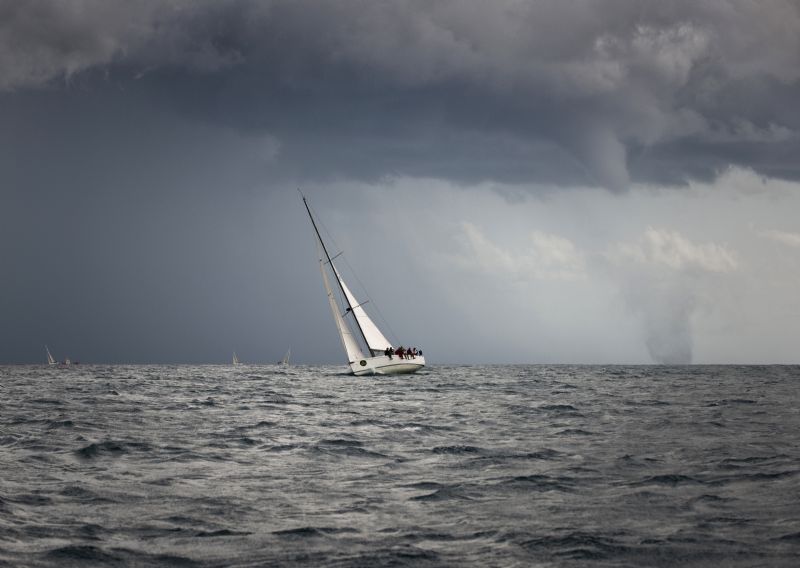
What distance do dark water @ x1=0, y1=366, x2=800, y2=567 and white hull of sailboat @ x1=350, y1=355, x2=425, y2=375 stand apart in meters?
42.6

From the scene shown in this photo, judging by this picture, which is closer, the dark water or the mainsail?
the dark water

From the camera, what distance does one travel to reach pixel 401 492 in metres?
14.5

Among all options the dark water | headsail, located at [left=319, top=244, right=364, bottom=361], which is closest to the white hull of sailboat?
headsail, located at [left=319, top=244, right=364, bottom=361]

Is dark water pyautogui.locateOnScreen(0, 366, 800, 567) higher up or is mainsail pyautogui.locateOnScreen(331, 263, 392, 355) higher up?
mainsail pyautogui.locateOnScreen(331, 263, 392, 355)

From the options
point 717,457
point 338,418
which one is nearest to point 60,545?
point 717,457

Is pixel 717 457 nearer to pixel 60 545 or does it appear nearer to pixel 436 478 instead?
pixel 436 478

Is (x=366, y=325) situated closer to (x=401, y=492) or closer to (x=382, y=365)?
(x=382, y=365)

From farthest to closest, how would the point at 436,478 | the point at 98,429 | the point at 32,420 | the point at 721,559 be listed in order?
1. the point at 32,420
2. the point at 98,429
3. the point at 436,478
4. the point at 721,559

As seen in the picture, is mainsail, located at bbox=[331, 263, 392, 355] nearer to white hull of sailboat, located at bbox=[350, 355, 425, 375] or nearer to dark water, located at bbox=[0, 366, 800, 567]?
white hull of sailboat, located at bbox=[350, 355, 425, 375]

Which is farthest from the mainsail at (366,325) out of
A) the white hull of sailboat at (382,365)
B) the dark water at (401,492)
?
the dark water at (401,492)

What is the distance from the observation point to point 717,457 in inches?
730

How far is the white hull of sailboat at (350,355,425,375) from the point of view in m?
72.1

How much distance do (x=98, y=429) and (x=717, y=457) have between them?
20.5 meters

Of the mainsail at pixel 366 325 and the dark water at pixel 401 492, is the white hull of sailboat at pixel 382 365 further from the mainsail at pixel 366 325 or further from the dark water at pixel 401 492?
the dark water at pixel 401 492
